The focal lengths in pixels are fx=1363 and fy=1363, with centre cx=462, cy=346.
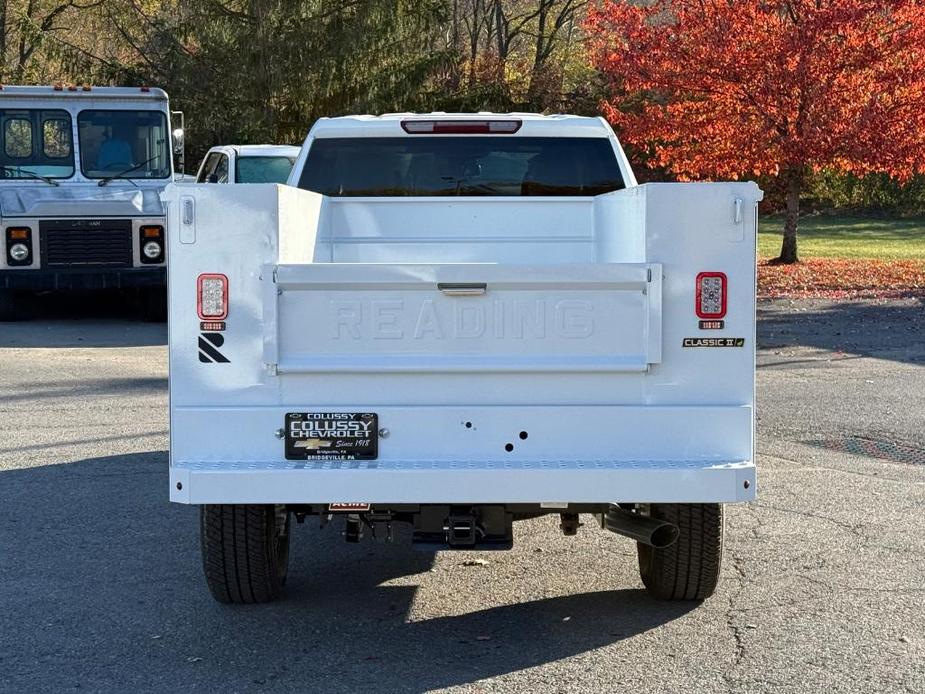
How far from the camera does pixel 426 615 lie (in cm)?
560

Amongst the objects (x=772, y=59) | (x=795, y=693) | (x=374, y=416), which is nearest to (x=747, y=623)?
(x=795, y=693)

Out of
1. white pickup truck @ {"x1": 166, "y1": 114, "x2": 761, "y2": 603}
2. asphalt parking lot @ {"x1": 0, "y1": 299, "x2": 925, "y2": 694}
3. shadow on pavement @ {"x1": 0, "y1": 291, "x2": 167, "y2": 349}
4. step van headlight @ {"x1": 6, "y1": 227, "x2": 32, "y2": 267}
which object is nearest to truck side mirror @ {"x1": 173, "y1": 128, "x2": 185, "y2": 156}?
shadow on pavement @ {"x1": 0, "y1": 291, "x2": 167, "y2": 349}

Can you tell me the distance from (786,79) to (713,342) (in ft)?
54.2

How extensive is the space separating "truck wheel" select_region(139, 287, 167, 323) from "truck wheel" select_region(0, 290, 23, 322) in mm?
1514

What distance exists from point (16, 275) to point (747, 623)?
491 inches

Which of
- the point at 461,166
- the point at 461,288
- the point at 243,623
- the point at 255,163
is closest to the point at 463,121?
the point at 461,166

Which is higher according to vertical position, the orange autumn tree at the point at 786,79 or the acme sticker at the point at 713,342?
the orange autumn tree at the point at 786,79

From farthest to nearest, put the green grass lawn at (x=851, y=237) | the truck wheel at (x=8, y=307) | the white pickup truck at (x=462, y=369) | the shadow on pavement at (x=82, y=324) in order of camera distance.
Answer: the green grass lawn at (x=851, y=237), the truck wheel at (x=8, y=307), the shadow on pavement at (x=82, y=324), the white pickup truck at (x=462, y=369)

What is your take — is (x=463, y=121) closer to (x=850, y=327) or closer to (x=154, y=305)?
(x=850, y=327)

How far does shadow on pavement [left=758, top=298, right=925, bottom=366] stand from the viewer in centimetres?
1442

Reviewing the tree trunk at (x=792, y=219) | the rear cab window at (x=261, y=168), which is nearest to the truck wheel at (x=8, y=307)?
the rear cab window at (x=261, y=168)

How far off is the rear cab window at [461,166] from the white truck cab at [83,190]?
8625 millimetres

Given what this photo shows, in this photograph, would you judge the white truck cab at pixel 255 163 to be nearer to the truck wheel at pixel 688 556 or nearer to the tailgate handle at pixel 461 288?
the truck wheel at pixel 688 556

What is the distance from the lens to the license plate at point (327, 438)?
16.4ft
